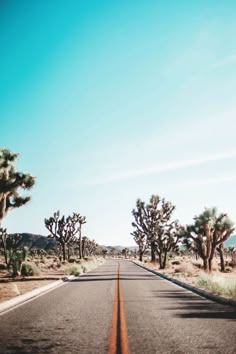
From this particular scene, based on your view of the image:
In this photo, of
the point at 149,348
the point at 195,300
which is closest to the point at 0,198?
the point at 195,300

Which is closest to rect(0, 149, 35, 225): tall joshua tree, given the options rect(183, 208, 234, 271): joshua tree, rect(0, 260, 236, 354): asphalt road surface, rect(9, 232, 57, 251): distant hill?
rect(0, 260, 236, 354): asphalt road surface

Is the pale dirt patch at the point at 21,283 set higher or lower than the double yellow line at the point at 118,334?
lower

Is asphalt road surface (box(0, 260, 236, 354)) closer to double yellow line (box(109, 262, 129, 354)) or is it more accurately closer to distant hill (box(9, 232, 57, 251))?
double yellow line (box(109, 262, 129, 354))

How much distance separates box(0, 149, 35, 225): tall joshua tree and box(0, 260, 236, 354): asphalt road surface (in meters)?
9.36

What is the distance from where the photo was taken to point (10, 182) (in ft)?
65.9

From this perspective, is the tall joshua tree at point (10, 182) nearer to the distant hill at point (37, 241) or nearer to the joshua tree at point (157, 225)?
the joshua tree at point (157, 225)

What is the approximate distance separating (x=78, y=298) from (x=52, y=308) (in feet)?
8.32

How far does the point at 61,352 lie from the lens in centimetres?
562

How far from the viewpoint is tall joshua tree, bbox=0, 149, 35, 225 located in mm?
19562

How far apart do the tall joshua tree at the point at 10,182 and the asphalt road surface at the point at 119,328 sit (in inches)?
369

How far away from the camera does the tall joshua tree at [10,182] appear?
1956cm

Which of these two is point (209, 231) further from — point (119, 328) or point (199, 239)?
point (119, 328)

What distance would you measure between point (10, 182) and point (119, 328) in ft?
47.4

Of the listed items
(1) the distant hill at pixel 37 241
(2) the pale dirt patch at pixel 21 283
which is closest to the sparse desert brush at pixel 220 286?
(2) the pale dirt patch at pixel 21 283
